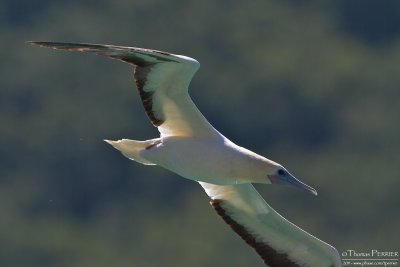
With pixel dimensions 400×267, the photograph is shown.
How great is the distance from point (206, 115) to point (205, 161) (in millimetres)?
59111

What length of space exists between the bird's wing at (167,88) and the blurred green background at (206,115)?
42.0 metres

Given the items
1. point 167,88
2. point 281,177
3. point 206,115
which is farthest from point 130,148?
point 206,115

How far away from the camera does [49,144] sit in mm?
85500

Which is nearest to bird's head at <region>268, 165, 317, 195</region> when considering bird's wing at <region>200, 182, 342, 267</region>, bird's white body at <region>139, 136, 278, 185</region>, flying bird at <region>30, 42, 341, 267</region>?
flying bird at <region>30, 42, 341, 267</region>

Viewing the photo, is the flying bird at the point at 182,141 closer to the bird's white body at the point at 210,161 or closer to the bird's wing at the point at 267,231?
the bird's white body at the point at 210,161

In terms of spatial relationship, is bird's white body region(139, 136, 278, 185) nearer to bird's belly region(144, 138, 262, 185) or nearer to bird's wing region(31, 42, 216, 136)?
bird's belly region(144, 138, 262, 185)

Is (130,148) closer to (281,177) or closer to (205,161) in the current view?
(205,161)

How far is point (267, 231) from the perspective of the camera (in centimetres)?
2422

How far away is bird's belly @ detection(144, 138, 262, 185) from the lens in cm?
2191

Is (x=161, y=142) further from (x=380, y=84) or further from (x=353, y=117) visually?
(x=380, y=84)

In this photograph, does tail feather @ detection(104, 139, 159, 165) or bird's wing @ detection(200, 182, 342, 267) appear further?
bird's wing @ detection(200, 182, 342, 267)

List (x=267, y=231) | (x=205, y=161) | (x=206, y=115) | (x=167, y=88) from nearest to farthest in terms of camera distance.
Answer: (x=205, y=161) < (x=167, y=88) < (x=267, y=231) < (x=206, y=115)

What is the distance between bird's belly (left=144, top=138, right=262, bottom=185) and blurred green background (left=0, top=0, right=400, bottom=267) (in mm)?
42261

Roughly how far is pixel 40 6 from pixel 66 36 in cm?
980
